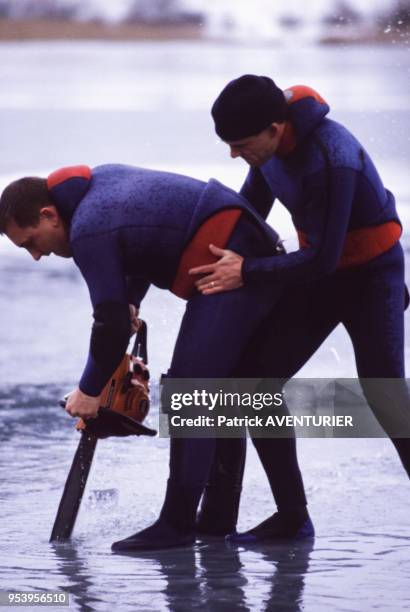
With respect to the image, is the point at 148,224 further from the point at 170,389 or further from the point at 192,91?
the point at 192,91

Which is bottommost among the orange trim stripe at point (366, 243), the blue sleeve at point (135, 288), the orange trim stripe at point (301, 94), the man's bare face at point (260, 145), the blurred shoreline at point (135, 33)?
the blue sleeve at point (135, 288)

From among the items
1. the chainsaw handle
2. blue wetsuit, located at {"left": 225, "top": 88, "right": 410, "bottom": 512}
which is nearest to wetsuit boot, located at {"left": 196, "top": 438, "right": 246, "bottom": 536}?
blue wetsuit, located at {"left": 225, "top": 88, "right": 410, "bottom": 512}

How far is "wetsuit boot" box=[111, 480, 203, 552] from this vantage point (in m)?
5.07

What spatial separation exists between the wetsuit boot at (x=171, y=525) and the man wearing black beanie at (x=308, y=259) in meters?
0.20

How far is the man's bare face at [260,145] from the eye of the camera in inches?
190

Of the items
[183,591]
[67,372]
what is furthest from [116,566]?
[67,372]

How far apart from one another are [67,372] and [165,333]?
1.25 metres

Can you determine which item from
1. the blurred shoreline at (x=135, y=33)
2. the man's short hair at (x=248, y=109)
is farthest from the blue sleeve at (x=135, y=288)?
the blurred shoreline at (x=135, y=33)

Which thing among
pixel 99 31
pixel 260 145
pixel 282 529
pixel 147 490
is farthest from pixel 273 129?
pixel 99 31

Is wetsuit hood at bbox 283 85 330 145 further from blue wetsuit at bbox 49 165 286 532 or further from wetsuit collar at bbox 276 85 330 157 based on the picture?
blue wetsuit at bbox 49 165 286 532

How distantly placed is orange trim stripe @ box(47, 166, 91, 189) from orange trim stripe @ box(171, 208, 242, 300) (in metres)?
0.37

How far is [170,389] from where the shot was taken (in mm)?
5066

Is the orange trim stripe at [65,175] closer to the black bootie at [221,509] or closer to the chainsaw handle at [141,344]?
the chainsaw handle at [141,344]

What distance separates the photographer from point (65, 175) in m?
4.90
